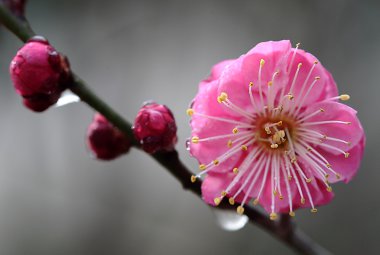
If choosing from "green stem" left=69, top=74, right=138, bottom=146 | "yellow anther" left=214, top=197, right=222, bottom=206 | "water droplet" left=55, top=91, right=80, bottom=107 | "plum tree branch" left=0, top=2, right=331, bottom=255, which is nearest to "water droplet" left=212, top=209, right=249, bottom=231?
"plum tree branch" left=0, top=2, right=331, bottom=255

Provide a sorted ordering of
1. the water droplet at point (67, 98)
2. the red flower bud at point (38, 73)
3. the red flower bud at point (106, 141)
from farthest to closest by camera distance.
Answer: the red flower bud at point (106, 141)
the water droplet at point (67, 98)
the red flower bud at point (38, 73)

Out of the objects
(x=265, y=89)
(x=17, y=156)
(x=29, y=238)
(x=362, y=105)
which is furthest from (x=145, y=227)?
(x=265, y=89)

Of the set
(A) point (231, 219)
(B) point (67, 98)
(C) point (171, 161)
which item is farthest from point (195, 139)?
(B) point (67, 98)

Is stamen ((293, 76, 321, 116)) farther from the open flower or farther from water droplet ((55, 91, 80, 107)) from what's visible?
water droplet ((55, 91, 80, 107))

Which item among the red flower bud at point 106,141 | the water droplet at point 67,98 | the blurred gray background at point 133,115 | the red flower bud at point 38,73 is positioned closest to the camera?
the red flower bud at point 38,73

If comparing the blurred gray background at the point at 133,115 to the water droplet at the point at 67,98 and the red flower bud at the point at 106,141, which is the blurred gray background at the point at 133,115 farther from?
the water droplet at the point at 67,98

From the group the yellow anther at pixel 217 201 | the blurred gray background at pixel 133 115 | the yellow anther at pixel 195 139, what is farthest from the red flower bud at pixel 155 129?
the blurred gray background at pixel 133 115

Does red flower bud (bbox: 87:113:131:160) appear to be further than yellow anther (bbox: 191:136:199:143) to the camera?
Yes
